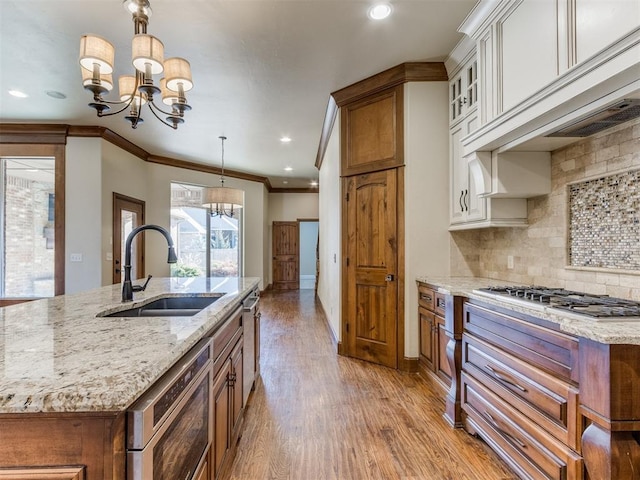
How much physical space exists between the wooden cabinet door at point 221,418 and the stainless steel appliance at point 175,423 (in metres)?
0.11

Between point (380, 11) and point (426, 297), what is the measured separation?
7.62 feet

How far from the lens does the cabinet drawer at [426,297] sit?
109 inches

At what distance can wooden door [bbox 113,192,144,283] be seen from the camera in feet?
17.0

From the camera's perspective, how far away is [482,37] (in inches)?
89.6

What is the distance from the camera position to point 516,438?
1.64 meters

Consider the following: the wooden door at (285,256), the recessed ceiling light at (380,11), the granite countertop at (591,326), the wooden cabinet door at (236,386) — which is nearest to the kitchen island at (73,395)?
the wooden cabinet door at (236,386)

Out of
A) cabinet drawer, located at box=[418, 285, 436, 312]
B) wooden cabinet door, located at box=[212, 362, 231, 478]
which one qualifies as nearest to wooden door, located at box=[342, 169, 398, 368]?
cabinet drawer, located at box=[418, 285, 436, 312]

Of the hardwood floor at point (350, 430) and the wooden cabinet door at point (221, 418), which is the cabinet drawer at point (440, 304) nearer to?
the hardwood floor at point (350, 430)

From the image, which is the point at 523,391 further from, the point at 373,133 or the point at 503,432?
the point at 373,133

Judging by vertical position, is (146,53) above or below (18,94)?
below

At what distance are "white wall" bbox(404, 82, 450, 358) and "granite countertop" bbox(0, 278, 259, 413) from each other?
2083 mm

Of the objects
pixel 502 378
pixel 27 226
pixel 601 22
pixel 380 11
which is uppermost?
pixel 380 11

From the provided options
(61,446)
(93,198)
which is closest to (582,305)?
(61,446)

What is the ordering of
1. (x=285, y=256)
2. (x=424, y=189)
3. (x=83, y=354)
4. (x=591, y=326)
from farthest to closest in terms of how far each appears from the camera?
(x=285, y=256), (x=424, y=189), (x=591, y=326), (x=83, y=354)
